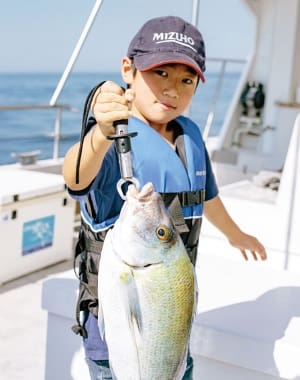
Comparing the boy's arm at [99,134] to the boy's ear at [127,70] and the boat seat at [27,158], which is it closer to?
the boy's ear at [127,70]

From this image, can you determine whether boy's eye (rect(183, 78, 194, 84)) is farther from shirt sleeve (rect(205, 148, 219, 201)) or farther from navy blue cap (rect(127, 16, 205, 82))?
shirt sleeve (rect(205, 148, 219, 201))

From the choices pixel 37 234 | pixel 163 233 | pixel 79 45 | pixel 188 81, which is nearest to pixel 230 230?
pixel 188 81

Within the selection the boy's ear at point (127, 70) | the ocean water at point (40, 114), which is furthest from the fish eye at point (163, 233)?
the ocean water at point (40, 114)

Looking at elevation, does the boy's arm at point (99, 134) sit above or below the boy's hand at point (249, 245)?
above

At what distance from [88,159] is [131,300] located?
0.33 m

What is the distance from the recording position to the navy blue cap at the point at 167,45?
1.48m

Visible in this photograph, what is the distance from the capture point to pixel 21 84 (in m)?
41.4

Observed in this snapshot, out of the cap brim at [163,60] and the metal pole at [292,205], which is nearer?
the cap brim at [163,60]

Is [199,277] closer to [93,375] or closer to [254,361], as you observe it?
[254,361]

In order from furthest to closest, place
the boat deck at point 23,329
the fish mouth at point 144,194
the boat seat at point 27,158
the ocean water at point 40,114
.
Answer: the ocean water at point 40,114 → the boat seat at point 27,158 → the boat deck at point 23,329 → the fish mouth at point 144,194

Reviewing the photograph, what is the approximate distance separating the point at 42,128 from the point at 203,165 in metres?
26.1

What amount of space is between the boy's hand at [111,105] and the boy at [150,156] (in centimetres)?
14

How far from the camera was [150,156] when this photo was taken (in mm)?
1609

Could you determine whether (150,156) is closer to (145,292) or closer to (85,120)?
(85,120)
